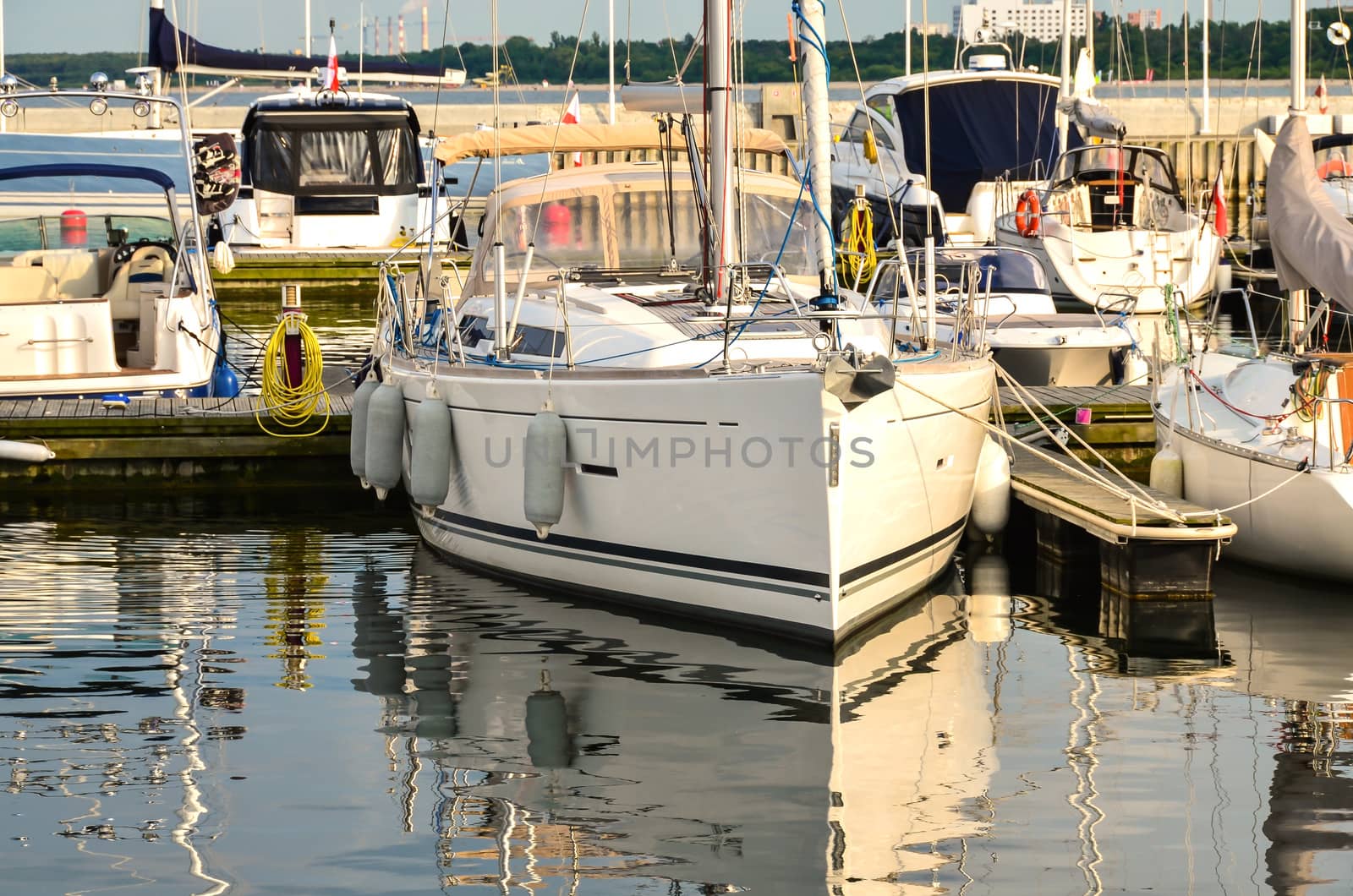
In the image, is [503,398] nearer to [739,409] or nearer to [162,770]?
[739,409]

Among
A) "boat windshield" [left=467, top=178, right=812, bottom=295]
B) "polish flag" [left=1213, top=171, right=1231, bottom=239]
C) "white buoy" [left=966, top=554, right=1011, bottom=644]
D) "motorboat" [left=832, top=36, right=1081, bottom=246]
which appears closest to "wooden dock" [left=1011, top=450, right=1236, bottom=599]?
"white buoy" [left=966, top=554, right=1011, bottom=644]

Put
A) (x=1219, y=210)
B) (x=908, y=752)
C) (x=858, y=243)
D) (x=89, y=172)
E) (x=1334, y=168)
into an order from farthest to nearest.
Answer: (x=1219, y=210) → (x=1334, y=168) → (x=858, y=243) → (x=89, y=172) → (x=908, y=752)

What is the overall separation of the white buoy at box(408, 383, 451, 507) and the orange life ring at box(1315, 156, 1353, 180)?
54.9 ft

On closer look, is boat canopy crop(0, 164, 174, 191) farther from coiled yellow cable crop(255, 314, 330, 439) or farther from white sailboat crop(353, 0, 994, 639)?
white sailboat crop(353, 0, 994, 639)

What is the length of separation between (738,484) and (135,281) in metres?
8.12

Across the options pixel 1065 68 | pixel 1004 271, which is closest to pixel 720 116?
pixel 1004 271

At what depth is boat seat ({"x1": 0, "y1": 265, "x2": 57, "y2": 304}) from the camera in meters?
14.0

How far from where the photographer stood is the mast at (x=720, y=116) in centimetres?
902

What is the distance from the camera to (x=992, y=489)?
1053 cm

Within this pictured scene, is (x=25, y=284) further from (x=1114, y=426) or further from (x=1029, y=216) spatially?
(x=1029, y=216)

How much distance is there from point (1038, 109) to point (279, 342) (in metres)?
16.7

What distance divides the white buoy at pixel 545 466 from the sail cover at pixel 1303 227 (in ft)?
14.4

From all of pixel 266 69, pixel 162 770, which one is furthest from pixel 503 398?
pixel 266 69

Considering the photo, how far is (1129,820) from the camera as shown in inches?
242
